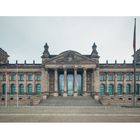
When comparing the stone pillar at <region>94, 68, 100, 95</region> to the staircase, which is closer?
the staircase

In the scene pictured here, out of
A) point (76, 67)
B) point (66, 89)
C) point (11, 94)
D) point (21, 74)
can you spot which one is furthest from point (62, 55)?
point (11, 94)

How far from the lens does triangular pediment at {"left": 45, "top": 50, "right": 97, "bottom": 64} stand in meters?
71.2

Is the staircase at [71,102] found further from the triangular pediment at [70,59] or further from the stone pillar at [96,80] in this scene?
the triangular pediment at [70,59]

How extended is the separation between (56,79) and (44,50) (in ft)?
36.7

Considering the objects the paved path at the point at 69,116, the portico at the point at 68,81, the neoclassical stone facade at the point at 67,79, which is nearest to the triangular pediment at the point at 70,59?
the portico at the point at 68,81

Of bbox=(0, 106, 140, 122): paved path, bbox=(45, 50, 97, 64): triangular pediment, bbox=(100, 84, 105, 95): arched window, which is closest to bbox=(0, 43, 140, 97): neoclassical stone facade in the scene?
bbox=(100, 84, 105, 95): arched window

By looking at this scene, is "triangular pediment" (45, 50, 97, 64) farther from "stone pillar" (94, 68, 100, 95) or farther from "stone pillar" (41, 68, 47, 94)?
"stone pillar" (41, 68, 47, 94)

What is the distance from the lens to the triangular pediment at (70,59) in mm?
71188

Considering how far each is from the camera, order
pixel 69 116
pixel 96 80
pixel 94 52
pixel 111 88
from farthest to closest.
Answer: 1. pixel 111 88
2. pixel 94 52
3. pixel 96 80
4. pixel 69 116

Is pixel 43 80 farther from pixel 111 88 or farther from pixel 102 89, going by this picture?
pixel 111 88

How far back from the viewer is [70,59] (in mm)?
71250

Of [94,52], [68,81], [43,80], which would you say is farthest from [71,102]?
[94,52]

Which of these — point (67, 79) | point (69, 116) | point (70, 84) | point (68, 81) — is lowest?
point (70, 84)

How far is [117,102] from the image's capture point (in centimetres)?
5581
